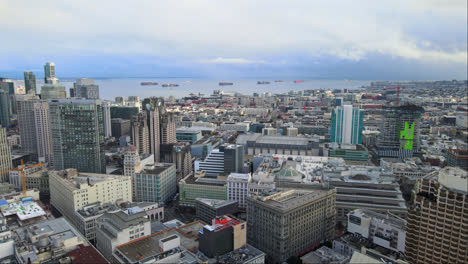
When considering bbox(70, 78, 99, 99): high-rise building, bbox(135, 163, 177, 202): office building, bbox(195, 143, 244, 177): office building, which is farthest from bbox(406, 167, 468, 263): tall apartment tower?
bbox(70, 78, 99, 99): high-rise building

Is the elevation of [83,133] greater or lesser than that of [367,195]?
greater

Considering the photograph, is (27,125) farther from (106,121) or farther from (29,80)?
(29,80)

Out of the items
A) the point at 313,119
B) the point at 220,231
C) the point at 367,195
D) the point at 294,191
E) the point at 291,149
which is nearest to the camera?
the point at 220,231

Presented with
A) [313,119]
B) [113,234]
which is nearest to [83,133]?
[113,234]

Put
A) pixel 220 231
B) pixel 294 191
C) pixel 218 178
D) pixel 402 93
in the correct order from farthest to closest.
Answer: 1. pixel 402 93
2. pixel 218 178
3. pixel 294 191
4. pixel 220 231

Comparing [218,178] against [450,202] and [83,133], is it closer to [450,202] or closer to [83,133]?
[83,133]

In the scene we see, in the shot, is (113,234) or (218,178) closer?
(113,234)

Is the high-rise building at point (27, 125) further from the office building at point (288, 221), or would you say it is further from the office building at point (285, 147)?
the office building at point (288, 221)
